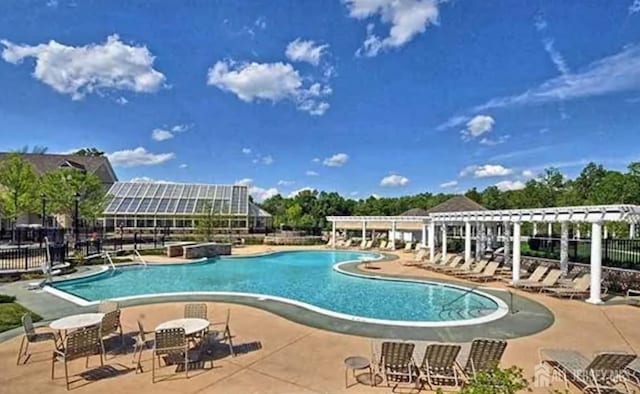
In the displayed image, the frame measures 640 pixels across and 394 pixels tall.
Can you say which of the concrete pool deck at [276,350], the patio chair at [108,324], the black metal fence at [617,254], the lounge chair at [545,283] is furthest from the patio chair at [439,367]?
the black metal fence at [617,254]

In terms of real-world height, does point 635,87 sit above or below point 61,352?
above

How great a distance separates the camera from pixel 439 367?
6020 millimetres

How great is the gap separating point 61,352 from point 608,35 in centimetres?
2182

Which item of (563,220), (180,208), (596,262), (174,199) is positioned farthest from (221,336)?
(174,199)

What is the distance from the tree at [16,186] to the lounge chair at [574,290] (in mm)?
28966

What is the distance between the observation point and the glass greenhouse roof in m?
38.9

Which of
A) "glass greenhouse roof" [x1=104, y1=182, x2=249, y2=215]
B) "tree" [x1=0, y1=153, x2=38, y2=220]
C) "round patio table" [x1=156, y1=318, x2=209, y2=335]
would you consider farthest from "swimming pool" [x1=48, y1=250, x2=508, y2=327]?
"glass greenhouse roof" [x1=104, y1=182, x2=249, y2=215]

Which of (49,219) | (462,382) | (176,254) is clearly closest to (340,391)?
(462,382)

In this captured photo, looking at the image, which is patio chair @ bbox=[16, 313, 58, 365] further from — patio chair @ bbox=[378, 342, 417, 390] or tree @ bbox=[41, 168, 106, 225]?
tree @ bbox=[41, 168, 106, 225]

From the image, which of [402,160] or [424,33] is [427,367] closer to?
[424,33]

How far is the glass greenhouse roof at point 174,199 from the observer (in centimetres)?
3888

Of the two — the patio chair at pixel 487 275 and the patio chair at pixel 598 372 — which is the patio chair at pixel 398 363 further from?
the patio chair at pixel 487 275

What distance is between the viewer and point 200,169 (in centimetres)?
4719

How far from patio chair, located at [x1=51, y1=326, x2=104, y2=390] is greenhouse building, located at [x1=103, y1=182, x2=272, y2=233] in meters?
28.5
